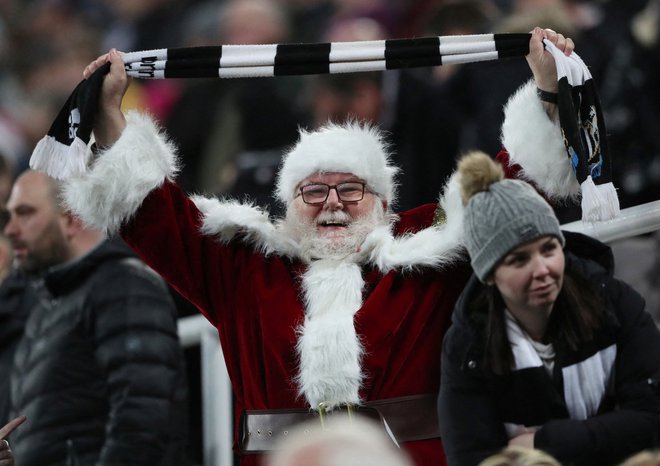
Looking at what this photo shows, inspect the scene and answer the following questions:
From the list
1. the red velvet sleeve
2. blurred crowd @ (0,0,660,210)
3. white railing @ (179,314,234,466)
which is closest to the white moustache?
the red velvet sleeve

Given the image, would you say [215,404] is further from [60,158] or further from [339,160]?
[60,158]

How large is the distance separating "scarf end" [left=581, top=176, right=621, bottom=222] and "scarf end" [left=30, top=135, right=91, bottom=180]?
154 centimetres

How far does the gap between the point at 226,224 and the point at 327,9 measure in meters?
3.54

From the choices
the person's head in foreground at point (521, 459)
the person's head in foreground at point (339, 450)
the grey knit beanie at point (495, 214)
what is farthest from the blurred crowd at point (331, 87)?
the person's head in foreground at point (339, 450)

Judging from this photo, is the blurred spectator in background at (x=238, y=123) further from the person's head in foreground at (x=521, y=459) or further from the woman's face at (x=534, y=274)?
the person's head in foreground at (x=521, y=459)

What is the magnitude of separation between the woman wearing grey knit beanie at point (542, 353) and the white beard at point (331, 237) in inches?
32.7

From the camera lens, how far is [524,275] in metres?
3.39

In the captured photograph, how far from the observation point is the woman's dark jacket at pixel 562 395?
3291mm

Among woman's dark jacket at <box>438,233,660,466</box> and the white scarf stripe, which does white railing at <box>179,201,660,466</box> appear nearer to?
woman's dark jacket at <box>438,233,660,466</box>

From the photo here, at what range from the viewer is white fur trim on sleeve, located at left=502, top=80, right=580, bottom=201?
4.04 meters

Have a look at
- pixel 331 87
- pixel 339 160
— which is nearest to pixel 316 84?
pixel 331 87

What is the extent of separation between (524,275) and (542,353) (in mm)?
211

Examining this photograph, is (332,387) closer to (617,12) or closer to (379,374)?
(379,374)

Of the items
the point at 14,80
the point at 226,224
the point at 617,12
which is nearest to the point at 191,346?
the point at 226,224
